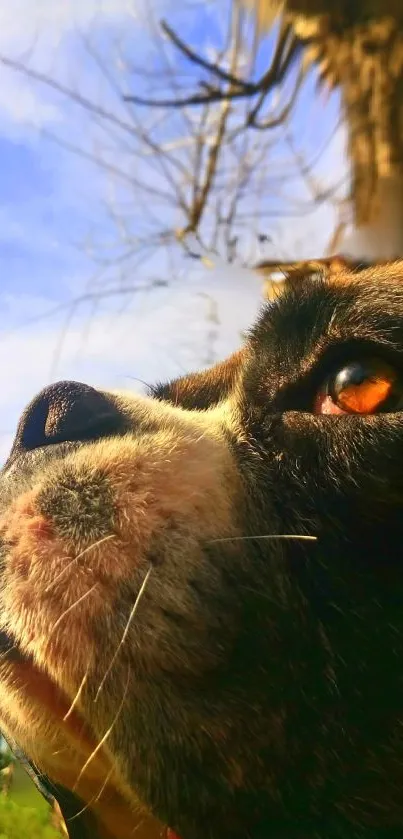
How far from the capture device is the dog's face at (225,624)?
953 millimetres

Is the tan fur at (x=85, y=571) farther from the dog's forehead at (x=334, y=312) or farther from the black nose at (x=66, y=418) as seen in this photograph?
the dog's forehead at (x=334, y=312)

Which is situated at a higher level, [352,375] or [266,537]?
[352,375]

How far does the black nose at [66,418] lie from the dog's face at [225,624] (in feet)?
0.15

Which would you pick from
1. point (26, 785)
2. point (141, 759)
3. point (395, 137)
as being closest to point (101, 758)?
point (141, 759)

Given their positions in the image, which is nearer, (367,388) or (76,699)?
(76,699)

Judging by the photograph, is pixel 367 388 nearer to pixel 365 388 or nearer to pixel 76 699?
pixel 365 388

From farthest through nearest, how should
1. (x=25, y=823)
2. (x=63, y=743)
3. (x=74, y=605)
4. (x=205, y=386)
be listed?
(x=205, y=386) < (x=25, y=823) < (x=63, y=743) < (x=74, y=605)

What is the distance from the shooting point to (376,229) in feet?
5.40

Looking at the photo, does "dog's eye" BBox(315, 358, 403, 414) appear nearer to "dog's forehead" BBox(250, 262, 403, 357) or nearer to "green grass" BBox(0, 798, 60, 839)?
"dog's forehead" BBox(250, 262, 403, 357)

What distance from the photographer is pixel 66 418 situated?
1.12 meters

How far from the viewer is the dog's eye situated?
3.40ft

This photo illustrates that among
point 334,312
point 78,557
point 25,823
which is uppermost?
point 334,312

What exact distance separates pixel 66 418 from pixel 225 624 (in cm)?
36

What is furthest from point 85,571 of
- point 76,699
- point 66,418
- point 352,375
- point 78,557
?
point 352,375
